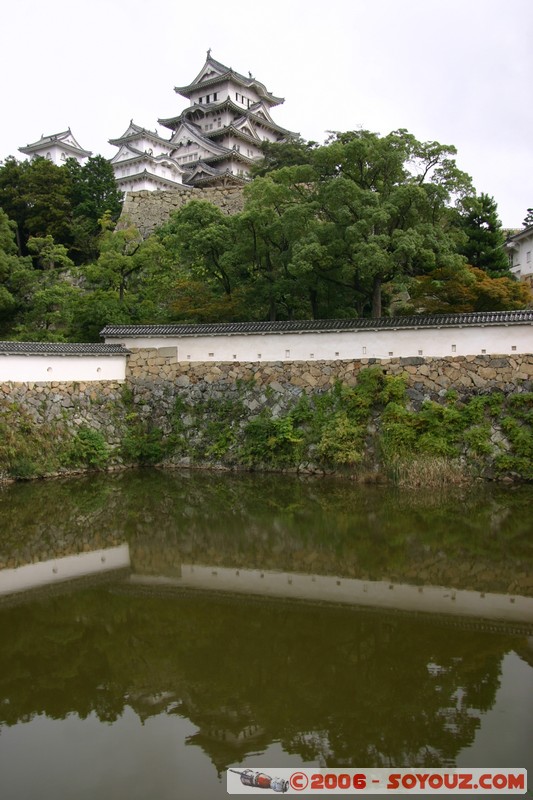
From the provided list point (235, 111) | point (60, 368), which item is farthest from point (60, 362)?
point (235, 111)

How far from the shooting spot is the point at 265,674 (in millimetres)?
6199

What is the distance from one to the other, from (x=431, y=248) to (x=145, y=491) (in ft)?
32.6

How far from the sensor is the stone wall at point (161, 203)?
34.7 metres

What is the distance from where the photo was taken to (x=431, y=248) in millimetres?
16641

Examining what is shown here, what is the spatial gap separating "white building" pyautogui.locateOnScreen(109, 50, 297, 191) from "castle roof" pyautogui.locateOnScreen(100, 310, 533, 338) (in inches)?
936

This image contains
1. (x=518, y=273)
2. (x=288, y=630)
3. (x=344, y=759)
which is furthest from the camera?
(x=518, y=273)

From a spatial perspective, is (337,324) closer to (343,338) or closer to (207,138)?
(343,338)

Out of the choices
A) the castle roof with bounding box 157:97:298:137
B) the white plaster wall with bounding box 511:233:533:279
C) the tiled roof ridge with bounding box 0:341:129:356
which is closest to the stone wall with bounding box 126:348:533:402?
the tiled roof ridge with bounding box 0:341:129:356

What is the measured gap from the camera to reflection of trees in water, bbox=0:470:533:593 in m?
9.73

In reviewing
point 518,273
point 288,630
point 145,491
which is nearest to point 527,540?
point 288,630

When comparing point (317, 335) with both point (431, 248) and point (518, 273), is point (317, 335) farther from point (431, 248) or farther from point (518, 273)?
point (518, 273)

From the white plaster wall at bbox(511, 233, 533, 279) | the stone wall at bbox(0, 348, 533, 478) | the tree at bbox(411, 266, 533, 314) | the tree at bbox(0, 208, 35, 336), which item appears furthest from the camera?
the white plaster wall at bbox(511, 233, 533, 279)

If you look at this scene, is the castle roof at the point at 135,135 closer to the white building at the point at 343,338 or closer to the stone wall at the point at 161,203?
the stone wall at the point at 161,203

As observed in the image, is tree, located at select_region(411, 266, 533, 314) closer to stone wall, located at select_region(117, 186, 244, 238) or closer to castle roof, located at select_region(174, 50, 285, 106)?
stone wall, located at select_region(117, 186, 244, 238)
